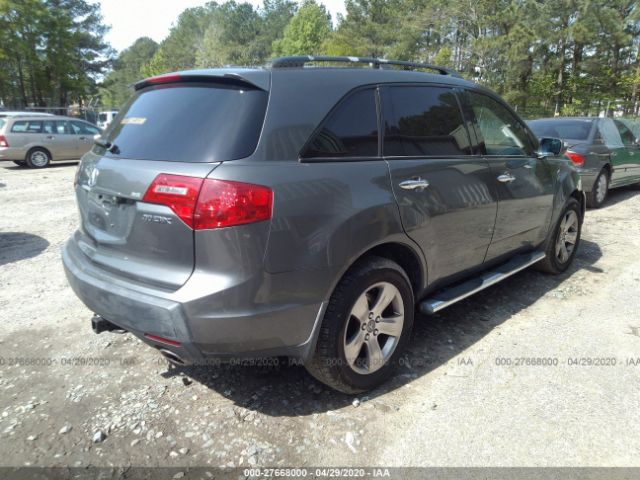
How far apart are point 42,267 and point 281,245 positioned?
3802 millimetres

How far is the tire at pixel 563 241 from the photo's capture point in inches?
178

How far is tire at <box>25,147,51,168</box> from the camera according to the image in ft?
45.3

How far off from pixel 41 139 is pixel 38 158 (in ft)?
1.88

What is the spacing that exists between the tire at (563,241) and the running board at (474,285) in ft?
1.34

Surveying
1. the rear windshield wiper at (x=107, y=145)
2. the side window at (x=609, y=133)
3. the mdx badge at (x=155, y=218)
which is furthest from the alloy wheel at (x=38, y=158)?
the side window at (x=609, y=133)

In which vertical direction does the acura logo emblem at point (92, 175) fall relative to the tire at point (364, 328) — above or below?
above

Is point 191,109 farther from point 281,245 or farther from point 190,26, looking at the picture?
point 190,26

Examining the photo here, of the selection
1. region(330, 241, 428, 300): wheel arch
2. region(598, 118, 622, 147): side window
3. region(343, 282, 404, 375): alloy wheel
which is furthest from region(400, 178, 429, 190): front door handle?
region(598, 118, 622, 147): side window

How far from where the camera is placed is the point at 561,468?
2.26 metres

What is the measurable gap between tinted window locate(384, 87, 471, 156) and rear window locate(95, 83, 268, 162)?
89 cm

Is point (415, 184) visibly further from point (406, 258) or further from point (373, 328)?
point (373, 328)

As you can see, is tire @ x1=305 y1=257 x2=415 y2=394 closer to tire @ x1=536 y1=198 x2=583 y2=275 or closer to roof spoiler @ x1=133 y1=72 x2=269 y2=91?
roof spoiler @ x1=133 y1=72 x2=269 y2=91

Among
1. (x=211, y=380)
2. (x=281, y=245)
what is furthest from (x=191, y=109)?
(x=211, y=380)

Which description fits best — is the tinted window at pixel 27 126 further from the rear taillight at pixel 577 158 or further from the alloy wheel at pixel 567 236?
the alloy wheel at pixel 567 236
